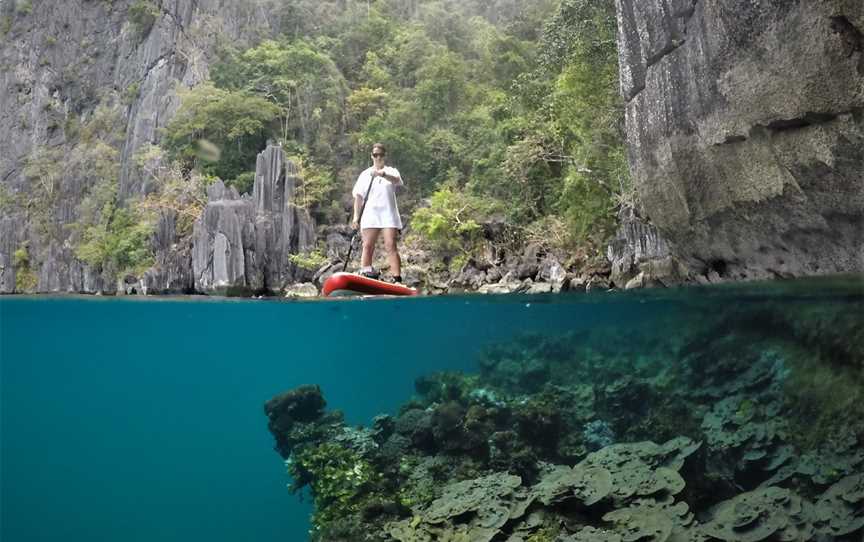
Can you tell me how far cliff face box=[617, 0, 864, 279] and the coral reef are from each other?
1.03 m

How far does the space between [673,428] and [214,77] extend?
18.6 meters

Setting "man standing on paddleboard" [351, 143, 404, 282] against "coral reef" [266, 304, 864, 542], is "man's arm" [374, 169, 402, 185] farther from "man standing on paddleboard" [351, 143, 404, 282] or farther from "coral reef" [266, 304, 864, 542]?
"coral reef" [266, 304, 864, 542]

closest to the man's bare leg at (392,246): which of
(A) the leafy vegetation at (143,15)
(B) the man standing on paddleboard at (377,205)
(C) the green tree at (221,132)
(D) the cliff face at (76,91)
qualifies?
(B) the man standing on paddleboard at (377,205)

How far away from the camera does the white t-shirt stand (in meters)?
3.61

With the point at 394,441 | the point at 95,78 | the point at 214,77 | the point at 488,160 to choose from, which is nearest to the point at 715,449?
the point at 394,441

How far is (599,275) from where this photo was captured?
12094 mm

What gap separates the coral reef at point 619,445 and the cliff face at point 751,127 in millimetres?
1029

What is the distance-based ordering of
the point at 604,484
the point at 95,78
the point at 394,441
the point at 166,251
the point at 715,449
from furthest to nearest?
the point at 95,78
the point at 166,251
the point at 394,441
the point at 715,449
the point at 604,484

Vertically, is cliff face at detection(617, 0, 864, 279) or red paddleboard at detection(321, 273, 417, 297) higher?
cliff face at detection(617, 0, 864, 279)

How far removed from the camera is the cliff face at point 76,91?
20453 millimetres

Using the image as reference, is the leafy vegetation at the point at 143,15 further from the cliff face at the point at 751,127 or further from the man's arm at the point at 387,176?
the man's arm at the point at 387,176

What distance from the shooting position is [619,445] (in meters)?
5.20

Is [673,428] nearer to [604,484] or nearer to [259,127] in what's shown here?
[604,484]

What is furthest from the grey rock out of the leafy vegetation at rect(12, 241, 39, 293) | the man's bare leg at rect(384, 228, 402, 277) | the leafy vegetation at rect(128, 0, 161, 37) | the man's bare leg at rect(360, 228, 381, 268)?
the leafy vegetation at rect(128, 0, 161, 37)
